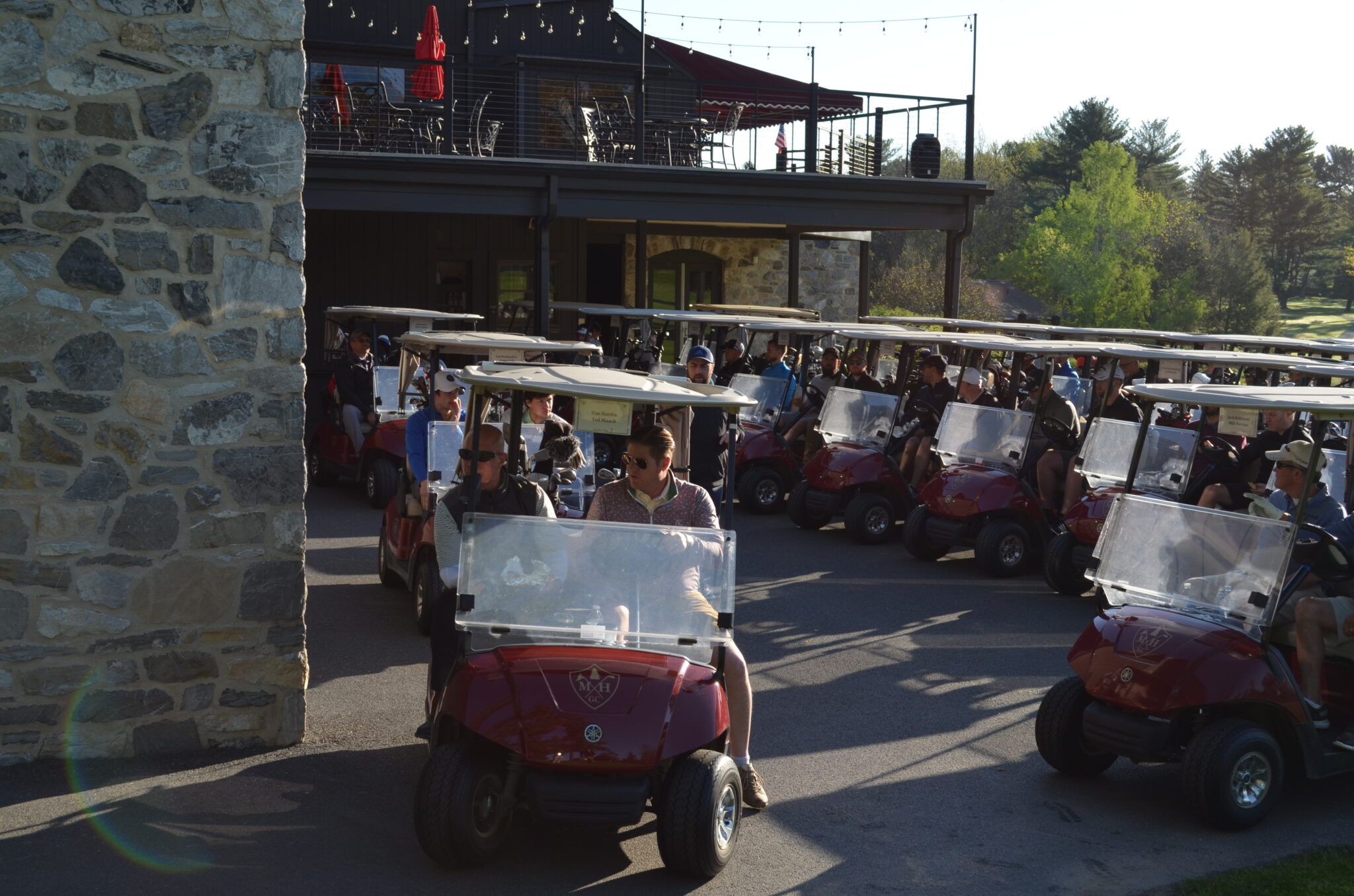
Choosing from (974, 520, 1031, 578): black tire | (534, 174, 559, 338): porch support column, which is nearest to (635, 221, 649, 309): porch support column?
(534, 174, 559, 338): porch support column

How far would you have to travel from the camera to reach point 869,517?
11336 millimetres

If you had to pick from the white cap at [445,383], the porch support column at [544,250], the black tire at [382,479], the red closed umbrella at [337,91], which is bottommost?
the black tire at [382,479]

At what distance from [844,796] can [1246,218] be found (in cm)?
7646

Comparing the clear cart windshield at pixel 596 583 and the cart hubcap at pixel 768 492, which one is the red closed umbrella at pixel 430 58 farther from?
the clear cart windshield at pixel 596 583

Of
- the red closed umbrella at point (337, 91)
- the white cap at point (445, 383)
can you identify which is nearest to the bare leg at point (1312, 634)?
the white cap at point (445, 383)

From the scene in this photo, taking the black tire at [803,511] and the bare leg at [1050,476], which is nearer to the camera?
the bare leg at [1050,476]

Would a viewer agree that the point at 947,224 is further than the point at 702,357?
Yes

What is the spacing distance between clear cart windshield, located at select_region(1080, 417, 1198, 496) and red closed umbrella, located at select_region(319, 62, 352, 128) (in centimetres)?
1107

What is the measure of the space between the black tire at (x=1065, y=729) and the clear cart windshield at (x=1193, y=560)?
0.47m

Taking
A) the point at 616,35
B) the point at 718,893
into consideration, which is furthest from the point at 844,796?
the point at 616,35

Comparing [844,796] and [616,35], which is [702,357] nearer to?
[844,796]

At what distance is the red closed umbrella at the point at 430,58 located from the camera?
1673 centimetres

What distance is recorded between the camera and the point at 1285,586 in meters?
5.59

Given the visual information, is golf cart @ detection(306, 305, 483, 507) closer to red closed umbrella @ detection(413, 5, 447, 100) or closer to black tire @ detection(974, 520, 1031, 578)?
red closed umbrella @ detection(413, 5, 447, 100)
